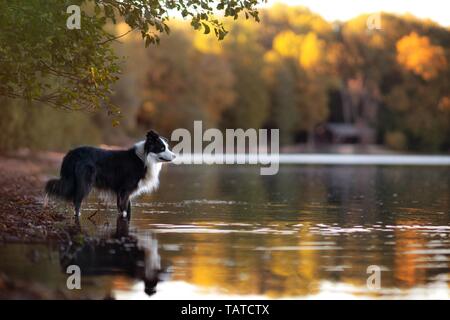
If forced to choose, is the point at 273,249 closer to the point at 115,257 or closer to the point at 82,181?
the point at 115,257

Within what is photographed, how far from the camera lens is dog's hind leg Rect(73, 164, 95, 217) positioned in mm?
18406

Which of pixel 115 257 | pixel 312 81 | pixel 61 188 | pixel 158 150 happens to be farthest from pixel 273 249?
pixel 312 81

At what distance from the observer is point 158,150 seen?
19.1m

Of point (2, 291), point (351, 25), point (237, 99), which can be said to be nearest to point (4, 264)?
point (2, 291)

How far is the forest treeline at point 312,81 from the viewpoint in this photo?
314 feet

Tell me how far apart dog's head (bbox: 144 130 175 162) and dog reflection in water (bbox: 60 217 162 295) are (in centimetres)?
309

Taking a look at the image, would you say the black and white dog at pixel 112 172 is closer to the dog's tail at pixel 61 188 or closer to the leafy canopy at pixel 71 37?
the dog's tail at pixel 61 188

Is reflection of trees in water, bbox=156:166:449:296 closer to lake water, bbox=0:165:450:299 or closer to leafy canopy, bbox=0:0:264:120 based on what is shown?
lake water, bbox=0:165:450:299

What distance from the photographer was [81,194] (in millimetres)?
18484

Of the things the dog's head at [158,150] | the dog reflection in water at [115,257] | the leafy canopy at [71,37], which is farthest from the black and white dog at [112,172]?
the dog reflection in water at [115,257]

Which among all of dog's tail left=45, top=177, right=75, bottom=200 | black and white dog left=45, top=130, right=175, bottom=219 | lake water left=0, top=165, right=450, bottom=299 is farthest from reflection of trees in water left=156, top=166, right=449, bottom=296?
dog's tail left=45, top=177, right=75, bottom=200
